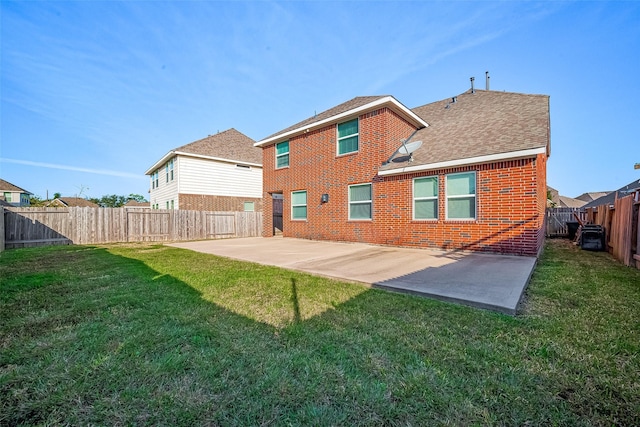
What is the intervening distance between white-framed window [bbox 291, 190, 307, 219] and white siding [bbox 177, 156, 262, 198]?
7436mm

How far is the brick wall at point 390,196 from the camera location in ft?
23.3

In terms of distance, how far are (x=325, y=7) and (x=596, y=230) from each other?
12.3 m

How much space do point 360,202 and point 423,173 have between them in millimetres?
2723

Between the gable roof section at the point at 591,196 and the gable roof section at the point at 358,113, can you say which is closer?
the gable roof section at the point at 358,113

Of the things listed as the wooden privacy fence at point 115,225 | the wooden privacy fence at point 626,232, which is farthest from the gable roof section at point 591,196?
the wooden privacy fence at point 115,225

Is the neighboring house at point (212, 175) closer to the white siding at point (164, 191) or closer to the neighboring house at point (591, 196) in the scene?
the white siding at point (164, 191)

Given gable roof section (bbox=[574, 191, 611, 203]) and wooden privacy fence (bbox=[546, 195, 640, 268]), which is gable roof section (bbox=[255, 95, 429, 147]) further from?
gable roof section (bbox=[574, 191, 611, 203])

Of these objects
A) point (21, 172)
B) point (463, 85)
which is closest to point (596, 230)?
point (463, 85)

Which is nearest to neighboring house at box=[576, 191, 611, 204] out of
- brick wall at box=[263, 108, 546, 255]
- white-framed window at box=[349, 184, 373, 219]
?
brick wall at box=[263, 108, 546, 255]

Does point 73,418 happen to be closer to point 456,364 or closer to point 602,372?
point 456,364

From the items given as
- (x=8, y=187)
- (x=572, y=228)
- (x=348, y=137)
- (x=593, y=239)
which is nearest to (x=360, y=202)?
(x=348, y=137)

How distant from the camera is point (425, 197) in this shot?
873 cm

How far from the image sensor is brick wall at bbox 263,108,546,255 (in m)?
7.11

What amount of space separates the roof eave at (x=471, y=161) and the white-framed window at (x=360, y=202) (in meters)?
1.14
